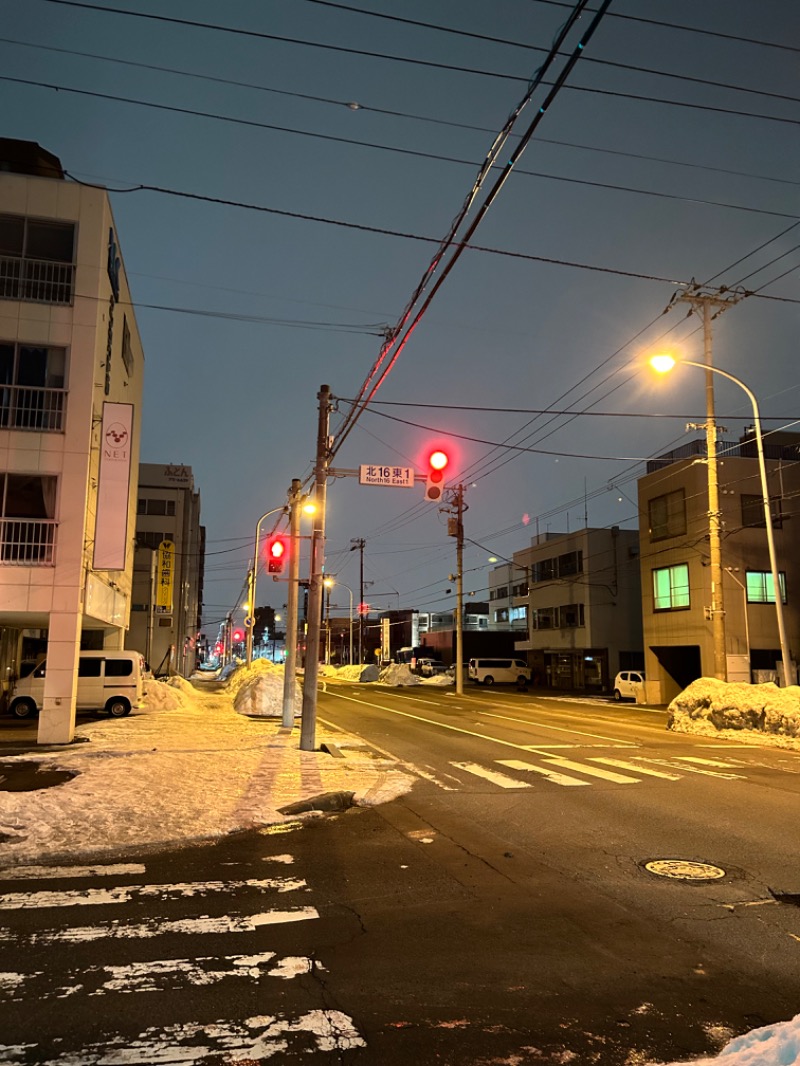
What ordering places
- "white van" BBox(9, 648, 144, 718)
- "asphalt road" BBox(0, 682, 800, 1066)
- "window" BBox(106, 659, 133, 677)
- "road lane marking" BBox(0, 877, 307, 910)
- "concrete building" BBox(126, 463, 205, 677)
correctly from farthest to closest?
"concrete building" BBox(126, 463, 205, 677)
"window" BBox(106, 659, 133, 677)
"white van" BBox(9, 648, 144, 718)
"road lane marking" BBox(0, 877, 307, 910)
"asphalt road" BBox(0, 682, 800, 1066)

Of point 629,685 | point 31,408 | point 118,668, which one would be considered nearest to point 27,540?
point 31,408

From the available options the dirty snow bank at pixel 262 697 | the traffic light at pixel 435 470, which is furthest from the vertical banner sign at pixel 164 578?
the traffic light at pixel 435 470

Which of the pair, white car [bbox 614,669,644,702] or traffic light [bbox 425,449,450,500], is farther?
white car [bbox 614,669,644,702]

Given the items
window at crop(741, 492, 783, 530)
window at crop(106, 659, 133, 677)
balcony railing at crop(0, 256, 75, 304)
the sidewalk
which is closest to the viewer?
the sidewalk

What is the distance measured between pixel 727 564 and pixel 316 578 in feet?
83.6

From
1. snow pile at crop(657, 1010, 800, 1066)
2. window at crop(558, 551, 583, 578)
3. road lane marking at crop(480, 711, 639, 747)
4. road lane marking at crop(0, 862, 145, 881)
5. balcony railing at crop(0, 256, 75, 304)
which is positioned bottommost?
road lane marking at crop(480, 711, 639, 747)

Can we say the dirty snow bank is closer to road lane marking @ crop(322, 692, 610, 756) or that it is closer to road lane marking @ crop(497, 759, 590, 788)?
road lane marking @ crop(322, 692, 610, 756)

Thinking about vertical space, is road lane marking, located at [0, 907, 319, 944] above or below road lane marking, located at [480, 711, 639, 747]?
above

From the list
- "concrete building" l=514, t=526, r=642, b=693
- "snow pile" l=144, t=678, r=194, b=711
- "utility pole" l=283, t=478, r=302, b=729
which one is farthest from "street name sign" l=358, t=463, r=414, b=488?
"concrete building" l=514, t=526, r=642, b=693

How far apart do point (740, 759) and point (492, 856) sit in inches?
403

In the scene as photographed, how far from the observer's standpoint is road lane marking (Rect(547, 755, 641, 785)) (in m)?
12.4

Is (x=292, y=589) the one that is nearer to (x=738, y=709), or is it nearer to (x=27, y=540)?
(x=27, y=540)

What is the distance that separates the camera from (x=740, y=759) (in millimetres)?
15641

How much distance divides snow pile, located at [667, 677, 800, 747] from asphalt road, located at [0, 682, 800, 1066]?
9.95m
